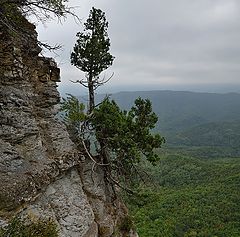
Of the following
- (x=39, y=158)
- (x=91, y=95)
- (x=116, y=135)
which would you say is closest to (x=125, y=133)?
(x=116, y=135)

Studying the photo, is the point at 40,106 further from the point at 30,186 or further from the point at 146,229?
the point at 146,229

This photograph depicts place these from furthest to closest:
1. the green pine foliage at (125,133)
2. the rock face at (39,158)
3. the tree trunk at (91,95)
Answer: the tree trunk at (91,95), the green pine foliage at (125,133), the rock face at (39,158)

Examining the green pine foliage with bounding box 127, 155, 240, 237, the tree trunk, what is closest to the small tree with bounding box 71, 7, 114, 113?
the tree trunk

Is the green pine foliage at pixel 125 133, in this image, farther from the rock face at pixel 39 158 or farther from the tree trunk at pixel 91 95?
the rock face at pixel 39 158

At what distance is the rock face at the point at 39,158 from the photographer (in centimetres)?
1035

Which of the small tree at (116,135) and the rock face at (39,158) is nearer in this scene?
the rock face at (39,158)

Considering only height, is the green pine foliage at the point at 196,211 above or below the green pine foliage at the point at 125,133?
below

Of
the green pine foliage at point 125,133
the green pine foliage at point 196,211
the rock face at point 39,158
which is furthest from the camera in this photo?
the green pine foliage at point 196,211

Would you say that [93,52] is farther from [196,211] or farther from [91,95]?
[196,211]

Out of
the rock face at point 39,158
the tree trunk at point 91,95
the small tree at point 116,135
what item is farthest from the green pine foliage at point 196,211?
the rock face at point 39,158

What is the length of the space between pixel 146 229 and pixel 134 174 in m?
58.8

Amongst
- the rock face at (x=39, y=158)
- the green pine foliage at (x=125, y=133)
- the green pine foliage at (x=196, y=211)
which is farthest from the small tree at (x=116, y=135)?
the green pine foliage at (x=196, y=211)

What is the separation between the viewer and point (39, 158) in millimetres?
11688

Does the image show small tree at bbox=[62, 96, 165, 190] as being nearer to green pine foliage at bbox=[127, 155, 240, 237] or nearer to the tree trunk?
the tree trunk
